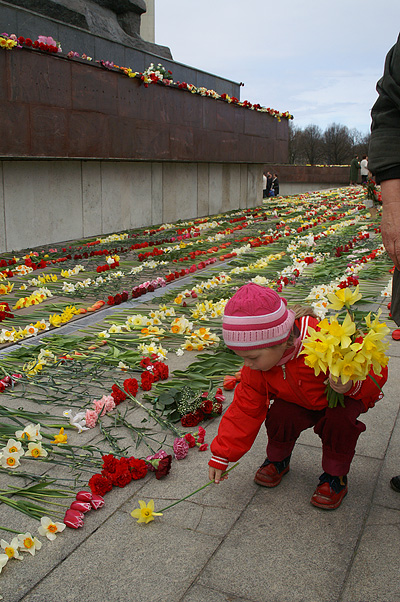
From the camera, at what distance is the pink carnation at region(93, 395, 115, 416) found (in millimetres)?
3178

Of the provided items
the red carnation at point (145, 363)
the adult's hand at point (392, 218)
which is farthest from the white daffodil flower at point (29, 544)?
the red carnation at point (145, 363)

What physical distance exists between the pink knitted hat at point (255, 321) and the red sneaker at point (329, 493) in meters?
0.63

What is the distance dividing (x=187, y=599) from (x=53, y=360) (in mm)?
2381

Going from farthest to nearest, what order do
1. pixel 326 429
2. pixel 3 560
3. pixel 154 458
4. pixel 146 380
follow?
pixel 146 380 → pixel 154 458 → pixel 326 429 → pixel 3 560

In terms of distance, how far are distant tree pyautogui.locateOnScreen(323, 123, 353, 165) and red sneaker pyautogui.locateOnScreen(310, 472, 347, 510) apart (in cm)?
7841

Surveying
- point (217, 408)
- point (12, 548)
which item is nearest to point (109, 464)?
point (12, 548)

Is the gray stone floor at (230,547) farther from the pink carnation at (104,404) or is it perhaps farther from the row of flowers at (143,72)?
the row of flowers at (143,72)

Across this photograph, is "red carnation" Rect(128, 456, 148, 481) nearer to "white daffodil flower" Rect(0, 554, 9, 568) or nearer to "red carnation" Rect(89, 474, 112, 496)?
"red carnation" Rect(89, 474, 112, 496)

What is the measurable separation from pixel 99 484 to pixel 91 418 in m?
0.66

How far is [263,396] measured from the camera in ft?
7.77

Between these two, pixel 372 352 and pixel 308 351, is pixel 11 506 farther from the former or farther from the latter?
pixel 372 352

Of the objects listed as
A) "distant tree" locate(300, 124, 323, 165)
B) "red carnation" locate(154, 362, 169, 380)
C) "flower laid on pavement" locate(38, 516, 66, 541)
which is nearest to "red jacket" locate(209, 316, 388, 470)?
"flower laid on pavement" locate(38, 516, 66, 541)

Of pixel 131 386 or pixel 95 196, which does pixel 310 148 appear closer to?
pixel 95 196

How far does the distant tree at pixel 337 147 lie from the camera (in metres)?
76.9
